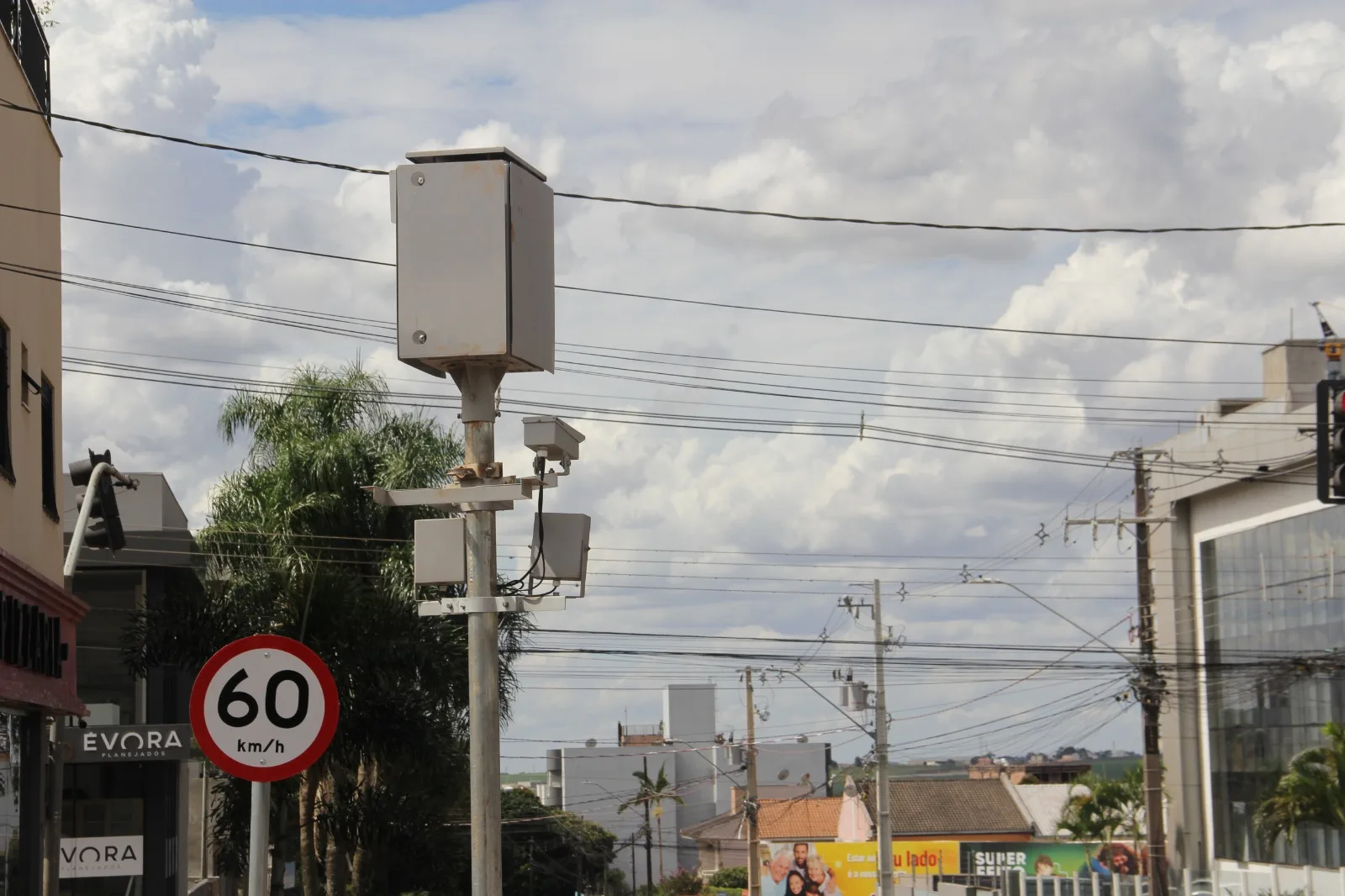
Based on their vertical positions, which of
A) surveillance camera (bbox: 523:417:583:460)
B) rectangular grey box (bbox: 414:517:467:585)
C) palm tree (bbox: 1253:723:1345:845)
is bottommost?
palm tree (bbox: 1253:723:1345:845)

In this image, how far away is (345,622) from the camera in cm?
2269

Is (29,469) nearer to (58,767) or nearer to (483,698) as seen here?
(58,767)

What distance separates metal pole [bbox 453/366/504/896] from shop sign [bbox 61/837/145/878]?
14.6 metres

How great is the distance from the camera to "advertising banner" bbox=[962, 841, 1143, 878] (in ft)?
199

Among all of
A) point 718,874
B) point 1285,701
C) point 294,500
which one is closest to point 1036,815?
point 718,874

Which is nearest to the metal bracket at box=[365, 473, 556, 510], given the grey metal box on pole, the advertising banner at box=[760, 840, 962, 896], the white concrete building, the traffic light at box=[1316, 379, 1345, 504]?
the grey metal box on pole

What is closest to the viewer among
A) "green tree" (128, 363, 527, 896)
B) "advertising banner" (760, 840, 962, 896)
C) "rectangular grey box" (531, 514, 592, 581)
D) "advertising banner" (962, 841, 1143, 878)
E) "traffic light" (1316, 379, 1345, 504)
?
"rectangular grey box" (531, 514, 592, 581)

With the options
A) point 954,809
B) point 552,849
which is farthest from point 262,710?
point 954,809

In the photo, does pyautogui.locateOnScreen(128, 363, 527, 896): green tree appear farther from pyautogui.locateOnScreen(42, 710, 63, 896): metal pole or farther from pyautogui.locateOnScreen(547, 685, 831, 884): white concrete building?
pyautogui.locateOnScreen(547, 685, 831, 884): white concrete building

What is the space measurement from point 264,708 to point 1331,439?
11701 millimetres

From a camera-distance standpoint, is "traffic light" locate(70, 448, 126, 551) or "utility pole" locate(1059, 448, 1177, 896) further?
"utility pole" locate(1059, 448, 1177, 896)

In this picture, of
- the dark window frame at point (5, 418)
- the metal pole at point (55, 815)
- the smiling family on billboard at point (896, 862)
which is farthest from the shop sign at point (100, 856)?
the smiling family on billboard at point (896, 862)

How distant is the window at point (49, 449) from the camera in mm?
17047

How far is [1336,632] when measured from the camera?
42500mm
